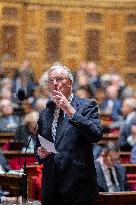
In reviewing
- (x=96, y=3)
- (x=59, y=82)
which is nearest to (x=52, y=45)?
(x=96, y=3)

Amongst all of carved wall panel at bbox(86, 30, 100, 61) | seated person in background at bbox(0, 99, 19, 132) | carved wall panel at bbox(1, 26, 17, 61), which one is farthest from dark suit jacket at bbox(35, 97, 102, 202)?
carved wall panel at bbox(86, 30, 100, 61)

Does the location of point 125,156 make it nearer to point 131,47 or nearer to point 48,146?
point 48,146

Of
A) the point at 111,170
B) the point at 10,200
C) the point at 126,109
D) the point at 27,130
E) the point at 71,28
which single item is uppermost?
the point at 71,28

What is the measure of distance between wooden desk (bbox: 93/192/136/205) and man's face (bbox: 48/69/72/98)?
187cm

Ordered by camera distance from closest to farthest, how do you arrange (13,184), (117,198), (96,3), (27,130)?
1. (13,184)
2. (117,198)
3. (27,130)
4. (96,3)

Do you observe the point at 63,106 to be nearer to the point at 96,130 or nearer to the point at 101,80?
the point at 96,130

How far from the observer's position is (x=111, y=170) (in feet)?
22.0

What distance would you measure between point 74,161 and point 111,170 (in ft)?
9.85

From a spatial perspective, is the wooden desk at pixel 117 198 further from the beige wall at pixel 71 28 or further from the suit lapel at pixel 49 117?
the beige wall at pixel 71 28

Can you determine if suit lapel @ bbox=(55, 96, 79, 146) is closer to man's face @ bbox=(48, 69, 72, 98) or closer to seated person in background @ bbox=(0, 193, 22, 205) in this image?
man's face @ bbox=(48, 69, 72, 98)

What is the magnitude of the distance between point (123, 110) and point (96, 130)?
7421 mm

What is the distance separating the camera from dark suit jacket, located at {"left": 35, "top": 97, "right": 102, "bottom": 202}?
146 inches

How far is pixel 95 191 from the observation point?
12.5ft

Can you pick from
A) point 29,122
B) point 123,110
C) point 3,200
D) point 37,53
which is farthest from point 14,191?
point 37,53
